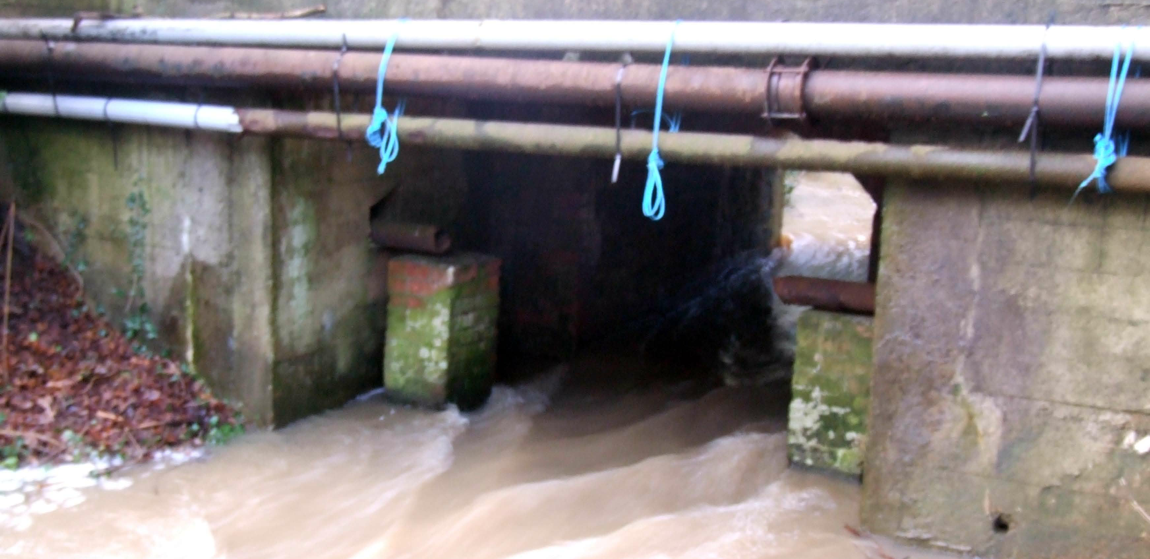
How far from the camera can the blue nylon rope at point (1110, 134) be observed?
3.26m

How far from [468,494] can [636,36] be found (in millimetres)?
2287

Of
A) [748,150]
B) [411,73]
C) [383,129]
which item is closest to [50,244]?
[383,129]

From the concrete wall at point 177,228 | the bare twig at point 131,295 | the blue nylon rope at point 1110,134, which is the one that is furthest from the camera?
the bare twig at point 131,295

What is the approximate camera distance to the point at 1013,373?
3.77 meters

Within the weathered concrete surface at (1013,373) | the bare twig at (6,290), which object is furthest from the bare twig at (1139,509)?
the bare twig at (6,290)

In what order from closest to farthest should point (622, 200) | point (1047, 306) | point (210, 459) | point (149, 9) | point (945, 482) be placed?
point (1047, 306) < point (945, 482) < point (210, 459) < point (149, 9) < point (622, 200)

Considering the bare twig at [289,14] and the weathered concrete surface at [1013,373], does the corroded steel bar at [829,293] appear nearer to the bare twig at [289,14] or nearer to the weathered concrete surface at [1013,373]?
the weathered concrete surface at [1013,373]

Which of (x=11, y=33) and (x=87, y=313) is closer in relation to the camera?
(x=11, y=33)

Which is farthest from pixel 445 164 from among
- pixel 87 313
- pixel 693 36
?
pixel 693 36

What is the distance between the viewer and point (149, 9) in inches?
208

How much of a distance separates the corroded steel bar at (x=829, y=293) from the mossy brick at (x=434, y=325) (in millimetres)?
1940

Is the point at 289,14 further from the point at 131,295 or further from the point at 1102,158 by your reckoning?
the point at 1102,158

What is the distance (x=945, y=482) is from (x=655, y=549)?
121cm

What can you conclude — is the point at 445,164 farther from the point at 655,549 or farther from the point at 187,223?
the point at 655,549
